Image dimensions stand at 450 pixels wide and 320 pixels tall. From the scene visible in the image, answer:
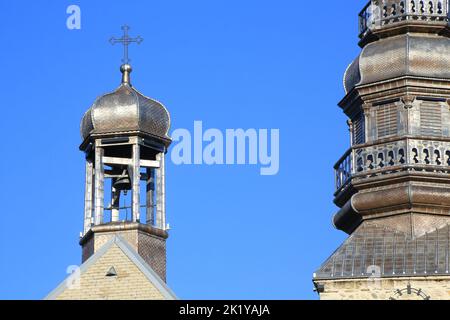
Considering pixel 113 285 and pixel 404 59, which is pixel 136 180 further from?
pixel 404 59

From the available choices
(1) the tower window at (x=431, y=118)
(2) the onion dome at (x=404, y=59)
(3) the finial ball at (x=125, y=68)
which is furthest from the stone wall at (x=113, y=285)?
(2) the onion dome at (x=404, y=59)

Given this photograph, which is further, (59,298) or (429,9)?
(429,9)

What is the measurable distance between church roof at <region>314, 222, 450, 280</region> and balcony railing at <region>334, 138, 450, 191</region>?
150 centimetres

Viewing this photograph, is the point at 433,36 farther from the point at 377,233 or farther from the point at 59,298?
the point at 59,298

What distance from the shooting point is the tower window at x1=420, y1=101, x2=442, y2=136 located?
54.4 metres

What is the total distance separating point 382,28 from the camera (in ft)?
184

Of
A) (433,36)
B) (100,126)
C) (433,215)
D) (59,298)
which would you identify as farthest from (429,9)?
(59,298)

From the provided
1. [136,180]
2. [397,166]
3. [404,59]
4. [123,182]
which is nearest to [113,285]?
[136,180]

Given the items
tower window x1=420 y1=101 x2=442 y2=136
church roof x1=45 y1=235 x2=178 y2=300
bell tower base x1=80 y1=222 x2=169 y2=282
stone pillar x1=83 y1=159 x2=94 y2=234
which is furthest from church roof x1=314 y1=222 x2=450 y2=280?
stone pillar x1=83 y1=159 x2=94 y2=234

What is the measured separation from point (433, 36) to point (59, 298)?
46.2 ft

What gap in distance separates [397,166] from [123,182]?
7738 mm
